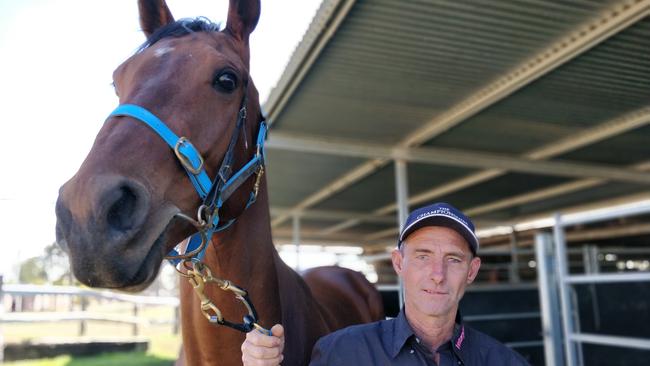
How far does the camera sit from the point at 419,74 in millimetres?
4414

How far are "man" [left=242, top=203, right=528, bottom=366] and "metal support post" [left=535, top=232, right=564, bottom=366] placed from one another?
71.2 inches

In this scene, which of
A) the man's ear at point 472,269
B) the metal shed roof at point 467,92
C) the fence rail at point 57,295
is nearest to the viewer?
the man's ear at point 472,269

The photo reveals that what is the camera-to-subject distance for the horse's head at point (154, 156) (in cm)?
116

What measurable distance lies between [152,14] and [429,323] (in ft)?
4.90

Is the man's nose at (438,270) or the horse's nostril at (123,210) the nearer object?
the horse's nostril at (123,210)

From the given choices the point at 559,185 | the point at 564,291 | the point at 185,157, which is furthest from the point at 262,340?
the point at 559,185

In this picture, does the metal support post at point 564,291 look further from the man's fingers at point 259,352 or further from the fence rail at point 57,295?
the fence rail at point 57,295

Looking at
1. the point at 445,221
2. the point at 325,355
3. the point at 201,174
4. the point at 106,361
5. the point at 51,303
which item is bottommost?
the point at 106,361

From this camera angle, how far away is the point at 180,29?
5.55ft

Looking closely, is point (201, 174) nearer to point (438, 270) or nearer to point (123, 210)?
point (123, 210)

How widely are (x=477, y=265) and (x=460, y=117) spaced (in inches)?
154

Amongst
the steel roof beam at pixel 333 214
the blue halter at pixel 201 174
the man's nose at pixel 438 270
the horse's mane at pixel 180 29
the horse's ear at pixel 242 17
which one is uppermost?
the steel roof beam at pixel 333 214

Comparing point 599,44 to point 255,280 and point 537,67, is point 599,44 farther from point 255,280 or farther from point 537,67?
point 255,280

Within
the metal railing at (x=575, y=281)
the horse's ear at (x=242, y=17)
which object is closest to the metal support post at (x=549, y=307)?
the metal railing at (x=575, y=281)
